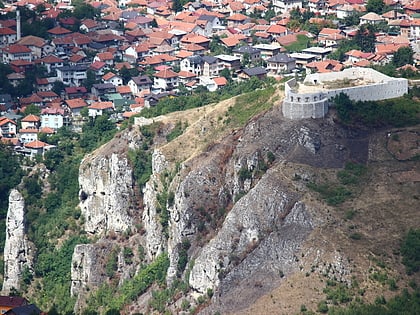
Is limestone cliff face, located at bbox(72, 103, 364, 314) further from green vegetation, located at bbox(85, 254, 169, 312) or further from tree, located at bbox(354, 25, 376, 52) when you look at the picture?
tree, located at bbox(354, 25, 376, 52)

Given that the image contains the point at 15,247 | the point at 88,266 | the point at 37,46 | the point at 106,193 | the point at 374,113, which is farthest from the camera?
the point at 37,46

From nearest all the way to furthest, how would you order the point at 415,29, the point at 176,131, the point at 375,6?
the point at 176,131 < the point at 415,29 < the point at 375,6

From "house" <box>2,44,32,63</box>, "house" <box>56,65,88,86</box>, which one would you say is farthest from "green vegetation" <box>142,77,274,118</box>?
"house" <box>2,44,32,63</box>

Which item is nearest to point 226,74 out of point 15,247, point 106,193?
point 106,193

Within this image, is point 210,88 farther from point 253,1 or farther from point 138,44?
point 253,1

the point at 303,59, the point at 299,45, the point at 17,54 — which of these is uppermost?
the point at 303,59

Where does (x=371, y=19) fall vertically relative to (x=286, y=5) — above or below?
above

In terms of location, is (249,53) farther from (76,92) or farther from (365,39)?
(76,92)
